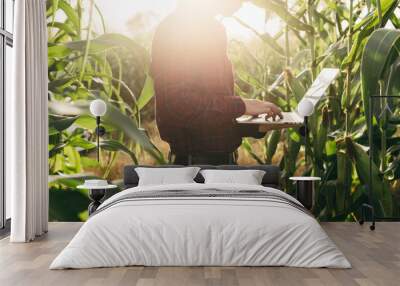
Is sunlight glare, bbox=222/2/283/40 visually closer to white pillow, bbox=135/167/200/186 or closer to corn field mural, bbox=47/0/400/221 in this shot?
corn field mural, bbox=47/0/400/221

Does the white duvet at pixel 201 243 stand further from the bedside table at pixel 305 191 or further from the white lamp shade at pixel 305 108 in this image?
the white lamp shade at pixel 305 108

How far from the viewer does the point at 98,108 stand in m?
6.36

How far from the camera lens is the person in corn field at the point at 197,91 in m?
6.57

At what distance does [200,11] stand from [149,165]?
193 centimetres

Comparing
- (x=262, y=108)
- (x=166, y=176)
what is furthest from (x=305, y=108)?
(x=166, y=176)

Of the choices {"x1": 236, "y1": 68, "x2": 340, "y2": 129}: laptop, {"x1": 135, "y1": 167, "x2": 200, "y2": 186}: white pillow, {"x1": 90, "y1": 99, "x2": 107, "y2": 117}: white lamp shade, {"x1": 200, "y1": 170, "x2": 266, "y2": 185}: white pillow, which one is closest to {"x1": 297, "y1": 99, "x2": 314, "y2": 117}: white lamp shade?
{"x1": 236, "y1": 68, "x2": 340, "y2": 129}: laptop

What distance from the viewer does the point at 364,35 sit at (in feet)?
21.4

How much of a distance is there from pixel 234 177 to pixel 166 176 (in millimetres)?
743

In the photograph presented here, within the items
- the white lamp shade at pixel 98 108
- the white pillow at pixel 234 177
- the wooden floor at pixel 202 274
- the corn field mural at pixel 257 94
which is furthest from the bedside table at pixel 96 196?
the wooden floor at pixel 202 274

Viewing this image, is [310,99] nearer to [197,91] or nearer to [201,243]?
[197,91]

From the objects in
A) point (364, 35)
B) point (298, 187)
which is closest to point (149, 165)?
point (298, 187)

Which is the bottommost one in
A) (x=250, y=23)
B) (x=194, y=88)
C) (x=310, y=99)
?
(x=310, y=99)

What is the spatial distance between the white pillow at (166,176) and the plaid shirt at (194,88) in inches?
18.3

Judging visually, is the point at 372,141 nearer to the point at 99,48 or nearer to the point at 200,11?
the point at 200,11
